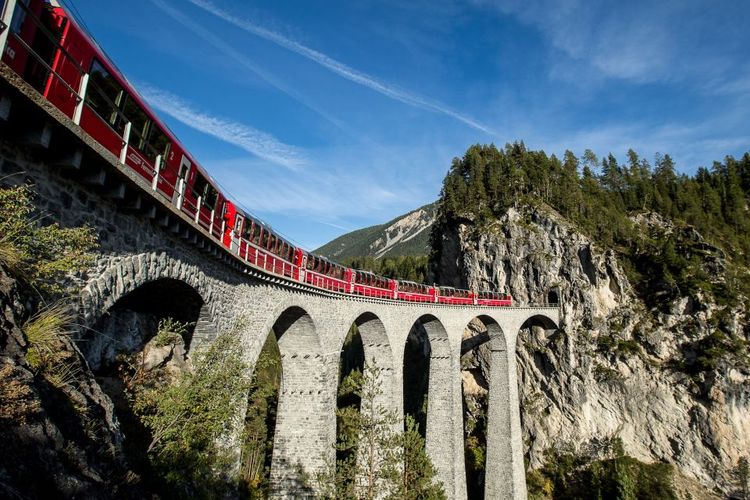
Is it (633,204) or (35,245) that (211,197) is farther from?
(633,204)

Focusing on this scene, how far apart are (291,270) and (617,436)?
3742cm

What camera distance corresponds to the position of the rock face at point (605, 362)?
33375mm

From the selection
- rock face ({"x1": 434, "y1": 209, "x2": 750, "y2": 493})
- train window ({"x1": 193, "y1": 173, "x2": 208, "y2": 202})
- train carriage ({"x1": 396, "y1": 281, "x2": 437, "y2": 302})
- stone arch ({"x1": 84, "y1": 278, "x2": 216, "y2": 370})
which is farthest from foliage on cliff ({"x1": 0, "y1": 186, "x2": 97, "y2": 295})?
rock face ({"x1": 434, "y1": 209, "x2": 750, "y2": 493})

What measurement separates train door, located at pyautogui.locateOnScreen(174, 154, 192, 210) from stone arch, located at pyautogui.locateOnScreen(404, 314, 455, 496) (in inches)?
876

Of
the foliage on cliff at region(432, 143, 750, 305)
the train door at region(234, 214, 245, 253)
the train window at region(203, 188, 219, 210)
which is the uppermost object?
the foliage on cliff at region(432, 143, 750, 305)

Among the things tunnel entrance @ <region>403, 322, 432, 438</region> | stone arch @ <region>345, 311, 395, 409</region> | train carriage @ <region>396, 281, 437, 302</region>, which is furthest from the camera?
tunnel entrance @ <region>403, 322, 432, 438</region>

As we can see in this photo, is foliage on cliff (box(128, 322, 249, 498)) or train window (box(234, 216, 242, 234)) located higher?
train window (box(234, 216, 242, 234))

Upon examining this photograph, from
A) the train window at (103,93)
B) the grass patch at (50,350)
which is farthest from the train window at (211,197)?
the grass patch at (50,350)

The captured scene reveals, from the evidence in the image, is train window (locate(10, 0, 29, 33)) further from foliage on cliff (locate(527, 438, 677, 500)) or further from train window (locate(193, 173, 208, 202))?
foliage on cliff (locate(527, 438, 677, 500))

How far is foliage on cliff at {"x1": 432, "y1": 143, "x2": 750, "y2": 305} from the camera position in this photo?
3975cm

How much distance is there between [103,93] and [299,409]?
603 inches

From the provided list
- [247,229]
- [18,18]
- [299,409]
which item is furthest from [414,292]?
[18,18]

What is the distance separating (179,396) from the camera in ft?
30.6

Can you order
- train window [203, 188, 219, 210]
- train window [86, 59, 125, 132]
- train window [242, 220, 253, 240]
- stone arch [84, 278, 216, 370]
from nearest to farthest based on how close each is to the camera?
train window [86, 59, 125, 132] → stone arch [84, 278, 216, 370] → train window [203, 188, 219, 210] → train window [242, 220, 253, 240]
